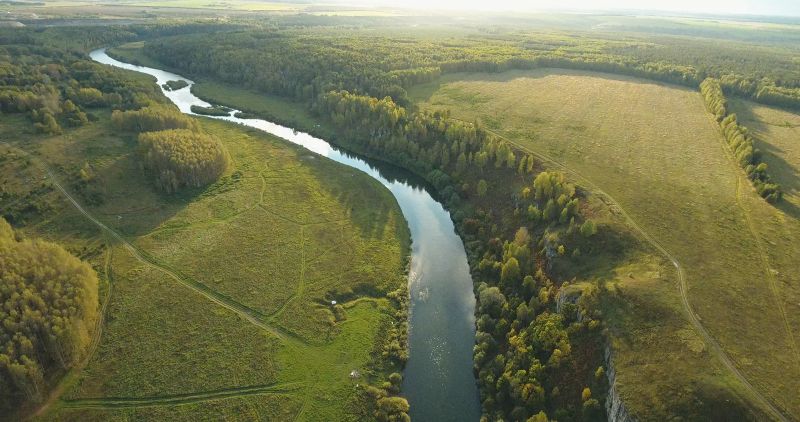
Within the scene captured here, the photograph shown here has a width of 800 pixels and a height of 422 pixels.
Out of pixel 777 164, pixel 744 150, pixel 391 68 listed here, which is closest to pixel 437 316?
pixel 744 150

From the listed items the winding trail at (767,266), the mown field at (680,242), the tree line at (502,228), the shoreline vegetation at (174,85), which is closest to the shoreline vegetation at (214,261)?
the tree line at (502,228)

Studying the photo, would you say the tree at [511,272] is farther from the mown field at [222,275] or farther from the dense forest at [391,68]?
the dense forest at [391,68]

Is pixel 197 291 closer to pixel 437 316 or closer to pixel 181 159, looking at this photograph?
pixel 437 316

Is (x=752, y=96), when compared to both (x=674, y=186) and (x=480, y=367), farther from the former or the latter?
(x=480, y=367)

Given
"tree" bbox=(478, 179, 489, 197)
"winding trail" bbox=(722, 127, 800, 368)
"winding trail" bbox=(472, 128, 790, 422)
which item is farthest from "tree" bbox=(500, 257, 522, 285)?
"winding trail" bbox=(722, 127, 800, 368)

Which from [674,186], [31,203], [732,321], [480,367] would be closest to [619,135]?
[674,186]

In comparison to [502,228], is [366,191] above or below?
below
